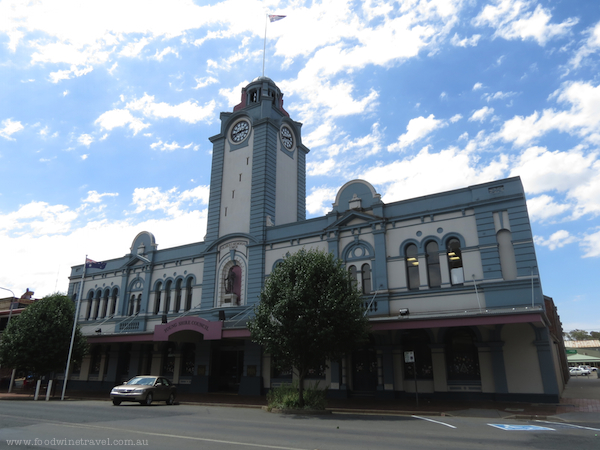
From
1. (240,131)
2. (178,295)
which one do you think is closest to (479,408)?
(178,295)

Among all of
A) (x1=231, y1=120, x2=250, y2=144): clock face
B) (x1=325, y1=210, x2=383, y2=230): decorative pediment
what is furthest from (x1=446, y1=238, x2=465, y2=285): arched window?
(x1=231, y1=120, x2=250, y2=144): clock face

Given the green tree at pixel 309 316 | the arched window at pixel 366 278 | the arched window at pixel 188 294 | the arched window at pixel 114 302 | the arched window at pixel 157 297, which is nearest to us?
the green tree at pixel 309 316

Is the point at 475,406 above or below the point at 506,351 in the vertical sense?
below

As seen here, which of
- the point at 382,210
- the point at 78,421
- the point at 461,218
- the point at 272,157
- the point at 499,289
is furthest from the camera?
the point at 272,157

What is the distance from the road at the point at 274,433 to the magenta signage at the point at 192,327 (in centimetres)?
984

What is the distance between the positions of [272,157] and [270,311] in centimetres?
1565

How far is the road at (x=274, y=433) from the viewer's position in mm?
9188

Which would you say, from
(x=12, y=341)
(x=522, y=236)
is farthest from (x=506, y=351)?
(x=12, y=341)

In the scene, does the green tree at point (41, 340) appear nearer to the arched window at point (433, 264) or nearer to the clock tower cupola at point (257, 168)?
the clock tower cupola at point (257, 168)

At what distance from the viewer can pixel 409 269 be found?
23781 mm

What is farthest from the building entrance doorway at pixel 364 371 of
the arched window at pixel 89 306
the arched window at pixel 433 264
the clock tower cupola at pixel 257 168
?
the arched window at pixel 89 306

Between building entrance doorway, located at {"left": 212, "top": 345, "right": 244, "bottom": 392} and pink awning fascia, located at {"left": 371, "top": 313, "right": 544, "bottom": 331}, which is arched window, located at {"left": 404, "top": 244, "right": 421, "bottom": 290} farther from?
building entrance doorway, located at {"left": 212, "top": 345, "right": 244, "bottom": 392}

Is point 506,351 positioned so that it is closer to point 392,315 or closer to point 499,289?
point 499,289

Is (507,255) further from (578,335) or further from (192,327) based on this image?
(578,335)
